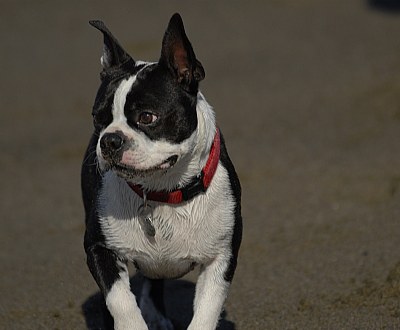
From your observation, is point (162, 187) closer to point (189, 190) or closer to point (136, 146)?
point (189, 190)

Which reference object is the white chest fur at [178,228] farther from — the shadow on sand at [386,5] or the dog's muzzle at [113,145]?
the shadow on sand at [386,5]

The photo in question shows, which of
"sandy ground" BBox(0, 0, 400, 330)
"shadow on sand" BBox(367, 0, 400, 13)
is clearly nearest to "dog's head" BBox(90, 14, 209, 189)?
"sandy ground" BBox(0, 0, 400, 330)

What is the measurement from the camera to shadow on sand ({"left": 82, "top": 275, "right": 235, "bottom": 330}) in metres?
6.09

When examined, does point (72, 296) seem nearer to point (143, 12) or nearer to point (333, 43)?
point (333, 43)

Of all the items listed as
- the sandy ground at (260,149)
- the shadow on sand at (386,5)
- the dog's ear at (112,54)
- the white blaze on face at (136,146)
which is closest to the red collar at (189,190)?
the white blaze on face at (136,146)

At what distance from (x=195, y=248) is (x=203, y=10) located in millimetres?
13449

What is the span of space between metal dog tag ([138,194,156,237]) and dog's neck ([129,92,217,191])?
10cm

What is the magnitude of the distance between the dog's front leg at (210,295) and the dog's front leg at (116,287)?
0.28m

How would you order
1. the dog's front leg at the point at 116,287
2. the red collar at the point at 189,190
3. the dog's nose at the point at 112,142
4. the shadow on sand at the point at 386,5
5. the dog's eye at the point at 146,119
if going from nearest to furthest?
the dog's nose at the point at 112,142 → the dog's eye at the point at 146,119 → the dog's front leg at the point at 116,287 → the red collar at the point at 189,190 → the shadow on sand at the point at 386,5

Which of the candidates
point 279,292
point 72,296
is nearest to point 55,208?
point 72,296

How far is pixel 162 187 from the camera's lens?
4.93m

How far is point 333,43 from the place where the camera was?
1565 cm

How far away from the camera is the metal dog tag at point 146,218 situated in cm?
496

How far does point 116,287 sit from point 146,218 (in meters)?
0.38
